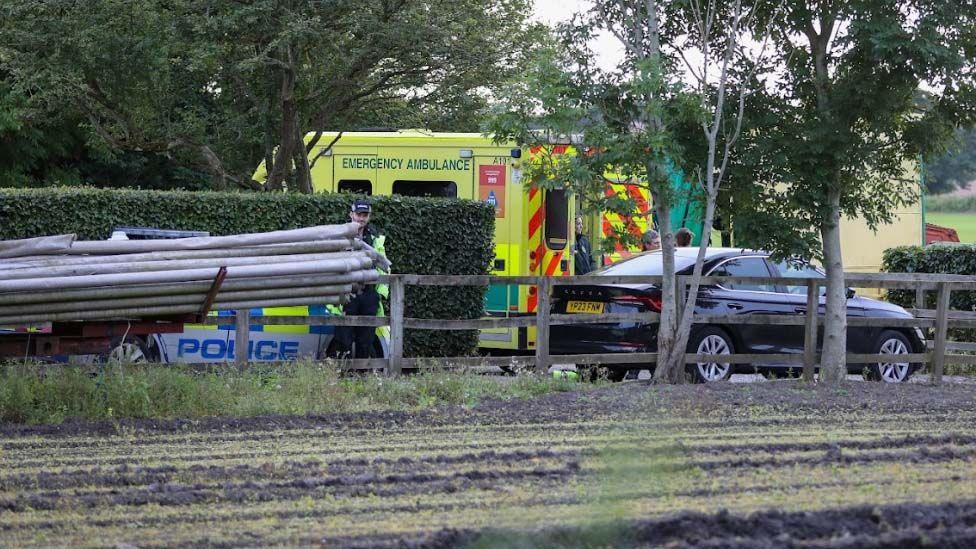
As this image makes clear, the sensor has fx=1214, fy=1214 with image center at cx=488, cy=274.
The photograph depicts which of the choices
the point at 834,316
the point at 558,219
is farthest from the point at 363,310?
the point at 834,316

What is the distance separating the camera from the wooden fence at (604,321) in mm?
12219

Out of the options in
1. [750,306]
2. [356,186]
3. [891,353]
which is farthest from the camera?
[356,186]

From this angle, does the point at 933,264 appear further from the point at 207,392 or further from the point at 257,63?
the point at 207,392

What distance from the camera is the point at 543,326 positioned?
12633 mm

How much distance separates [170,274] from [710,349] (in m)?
7.25

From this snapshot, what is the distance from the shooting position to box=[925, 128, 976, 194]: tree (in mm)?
12812

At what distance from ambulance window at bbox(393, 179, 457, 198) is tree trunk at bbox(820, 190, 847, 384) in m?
5.29

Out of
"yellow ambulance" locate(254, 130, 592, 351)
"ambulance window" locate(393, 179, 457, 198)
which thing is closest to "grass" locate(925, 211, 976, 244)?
"yellow ambulance" locate(254, 130, 592, 351)

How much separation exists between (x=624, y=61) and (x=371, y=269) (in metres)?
4.32

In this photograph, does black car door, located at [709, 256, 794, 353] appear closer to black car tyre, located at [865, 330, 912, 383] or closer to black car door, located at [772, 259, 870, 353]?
black car door, located at [772, 259, 870, 353]

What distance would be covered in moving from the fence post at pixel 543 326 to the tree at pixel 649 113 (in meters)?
0.95

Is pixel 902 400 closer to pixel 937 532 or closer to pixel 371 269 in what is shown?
pixel 371 269

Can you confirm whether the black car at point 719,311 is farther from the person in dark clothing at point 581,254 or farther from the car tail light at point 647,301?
the person in dark clothing at point 581,254

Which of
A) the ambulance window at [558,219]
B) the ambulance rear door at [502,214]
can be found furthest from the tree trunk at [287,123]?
the ambulance window at [558,219]
